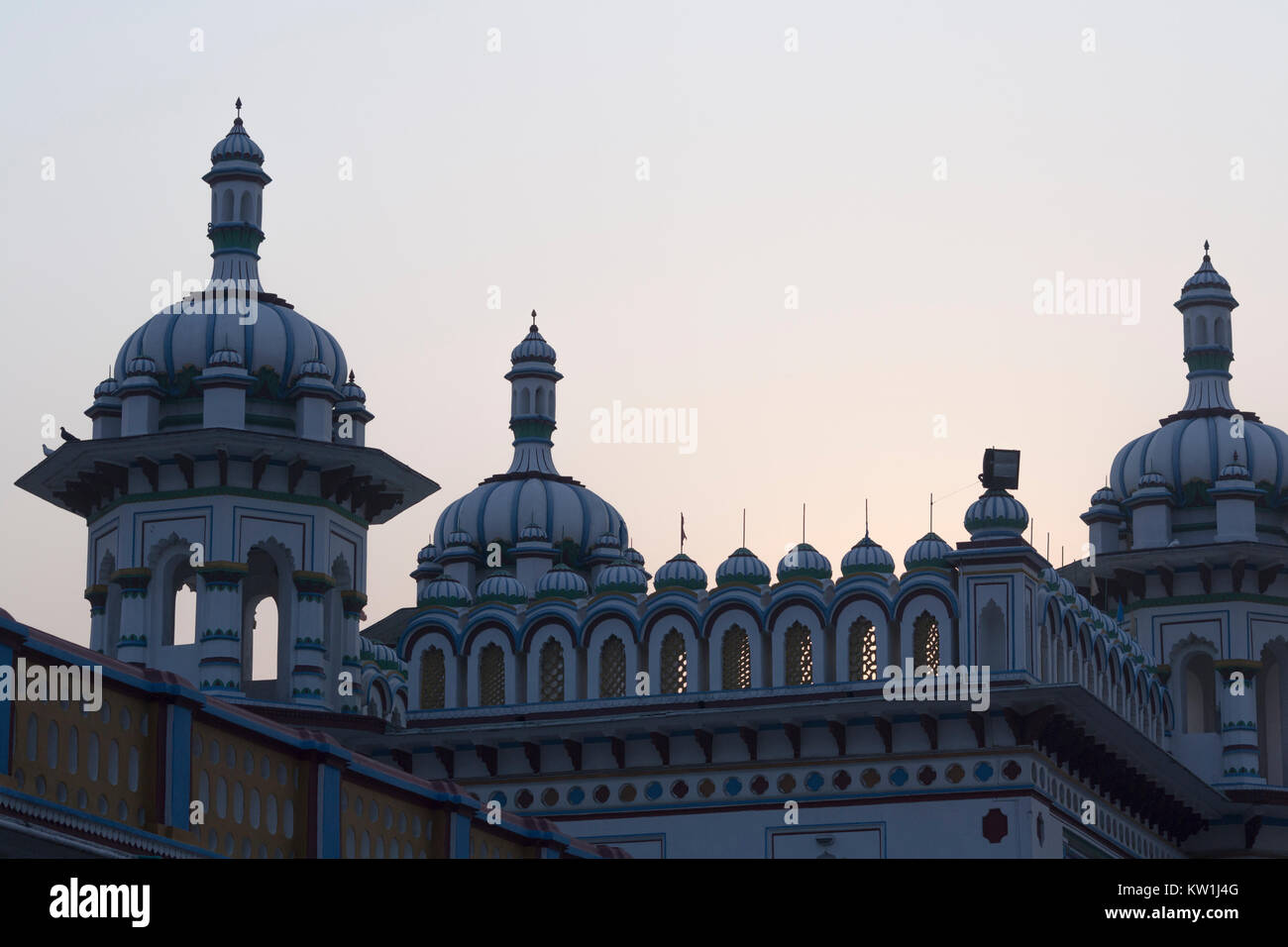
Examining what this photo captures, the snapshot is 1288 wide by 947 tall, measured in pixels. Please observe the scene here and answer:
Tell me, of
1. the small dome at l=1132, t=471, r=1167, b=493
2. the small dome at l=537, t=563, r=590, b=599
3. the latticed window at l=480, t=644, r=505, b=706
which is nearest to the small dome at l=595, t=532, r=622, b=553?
the small dome at l=537, t=563, r=590, b=599

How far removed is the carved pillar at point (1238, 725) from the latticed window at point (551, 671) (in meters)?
10.7

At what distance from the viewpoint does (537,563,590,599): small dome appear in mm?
37000

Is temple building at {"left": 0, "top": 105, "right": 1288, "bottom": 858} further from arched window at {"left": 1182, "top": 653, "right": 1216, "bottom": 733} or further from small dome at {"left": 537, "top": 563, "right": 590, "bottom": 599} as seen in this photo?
arched window at {"left": 1182, "top": 653, "right": 1216, "bottom": 733}

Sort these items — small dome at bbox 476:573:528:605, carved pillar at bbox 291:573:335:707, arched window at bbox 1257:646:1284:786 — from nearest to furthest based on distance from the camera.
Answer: carved pillar at bbox 291:573:335:707 → small dome at bbox 476:573:528:605 → arched window at bbox 1257:646:1284:786

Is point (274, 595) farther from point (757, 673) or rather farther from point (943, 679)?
point (943, 679)

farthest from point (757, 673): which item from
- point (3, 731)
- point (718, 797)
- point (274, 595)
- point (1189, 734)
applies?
point (3, 731)

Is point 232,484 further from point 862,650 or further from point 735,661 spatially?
point 862,650

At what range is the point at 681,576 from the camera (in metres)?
36.4

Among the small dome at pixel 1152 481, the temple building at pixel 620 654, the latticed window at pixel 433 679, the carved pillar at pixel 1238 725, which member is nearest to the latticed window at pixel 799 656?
the temple building at pixel 620 654

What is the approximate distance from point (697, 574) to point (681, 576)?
9.6 inches

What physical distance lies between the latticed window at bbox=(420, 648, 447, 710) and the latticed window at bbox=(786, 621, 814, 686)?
16.1ft

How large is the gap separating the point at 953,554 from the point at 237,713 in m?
17.1

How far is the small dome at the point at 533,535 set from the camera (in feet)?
138

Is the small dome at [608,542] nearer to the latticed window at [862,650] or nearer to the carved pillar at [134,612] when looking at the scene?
the latticed window at [862,650]
